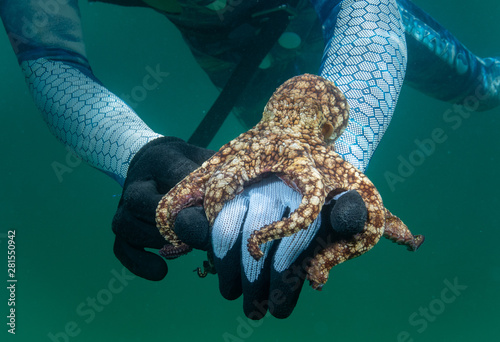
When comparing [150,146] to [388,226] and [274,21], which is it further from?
[274,21]

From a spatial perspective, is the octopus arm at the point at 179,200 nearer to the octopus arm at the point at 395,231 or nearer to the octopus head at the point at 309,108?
the octopus head at the point at 309,108

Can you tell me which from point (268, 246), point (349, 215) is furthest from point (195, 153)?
point (349, 215)

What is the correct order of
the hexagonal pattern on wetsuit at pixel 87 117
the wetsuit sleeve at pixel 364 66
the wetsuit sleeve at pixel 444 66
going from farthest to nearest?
1. the wetsuit sleeve at pixel 444 66
2. the hexagonal pattern on wetsuit at pixel 87 117
3. the wetsuit sleeve at pixel 364 66

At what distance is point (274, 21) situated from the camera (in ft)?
11.6

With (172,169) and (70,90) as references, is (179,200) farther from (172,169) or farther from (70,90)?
(70,90)

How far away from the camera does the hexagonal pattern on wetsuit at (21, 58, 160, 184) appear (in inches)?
87.6

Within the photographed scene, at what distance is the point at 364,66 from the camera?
2.21 metres

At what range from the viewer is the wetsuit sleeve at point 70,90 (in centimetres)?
227

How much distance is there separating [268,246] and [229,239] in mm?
154

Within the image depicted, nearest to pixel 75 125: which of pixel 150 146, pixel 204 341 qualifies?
pixel 150 146

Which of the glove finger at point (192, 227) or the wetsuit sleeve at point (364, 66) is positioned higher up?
the wetsuit sleeve at point (364, 66)

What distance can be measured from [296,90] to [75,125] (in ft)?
5.45

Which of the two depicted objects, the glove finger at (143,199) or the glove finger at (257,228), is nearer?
the glove finger at (257,228)

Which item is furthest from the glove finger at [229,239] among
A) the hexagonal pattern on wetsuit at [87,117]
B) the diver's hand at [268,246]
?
the hexagonal pattern on wetsuit at [87,117]
